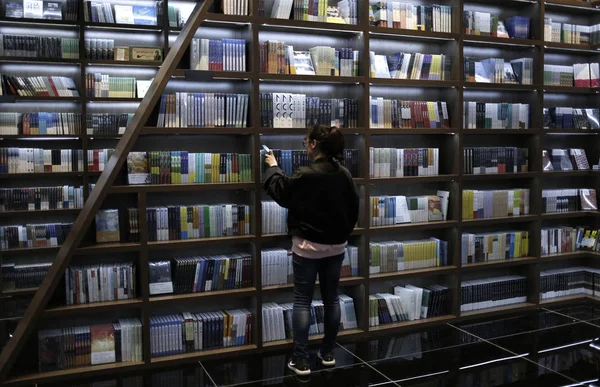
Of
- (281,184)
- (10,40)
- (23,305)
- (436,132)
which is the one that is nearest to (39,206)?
(23,305)

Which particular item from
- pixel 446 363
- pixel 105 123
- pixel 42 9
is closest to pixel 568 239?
pixel 446 363

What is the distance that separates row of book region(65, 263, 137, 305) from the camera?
13.0 feet

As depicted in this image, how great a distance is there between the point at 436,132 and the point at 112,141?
325 centimetres

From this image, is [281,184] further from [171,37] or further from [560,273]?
[560,273]

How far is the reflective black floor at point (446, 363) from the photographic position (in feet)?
12.6

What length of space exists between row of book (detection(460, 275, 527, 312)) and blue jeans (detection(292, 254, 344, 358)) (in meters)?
1.71

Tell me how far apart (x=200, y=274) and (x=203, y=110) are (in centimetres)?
117

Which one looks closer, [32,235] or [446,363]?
[446,363]

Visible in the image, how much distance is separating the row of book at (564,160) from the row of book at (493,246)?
2.35 feet

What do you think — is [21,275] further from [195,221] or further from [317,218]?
[317,218]

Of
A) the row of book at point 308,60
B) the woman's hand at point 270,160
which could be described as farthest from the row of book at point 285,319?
the row of book at point 308,60

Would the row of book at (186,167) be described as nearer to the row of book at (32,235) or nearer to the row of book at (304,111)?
the row of book at (304,111)

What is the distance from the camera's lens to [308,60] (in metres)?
4.56

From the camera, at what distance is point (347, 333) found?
15.4 ft
